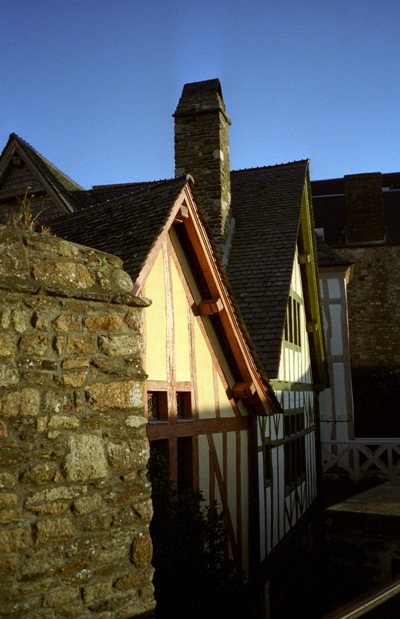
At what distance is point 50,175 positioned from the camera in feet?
37.3

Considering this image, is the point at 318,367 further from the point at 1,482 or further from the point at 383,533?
→ the point at 1,482

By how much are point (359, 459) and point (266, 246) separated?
298 inches

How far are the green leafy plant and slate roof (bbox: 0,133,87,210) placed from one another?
20.4ft

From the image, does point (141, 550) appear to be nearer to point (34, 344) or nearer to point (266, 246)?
point (34, 344)

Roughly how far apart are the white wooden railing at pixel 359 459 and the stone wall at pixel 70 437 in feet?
42.7

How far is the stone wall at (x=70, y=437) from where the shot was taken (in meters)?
3.13

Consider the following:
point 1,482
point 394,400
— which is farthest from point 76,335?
point 394,400

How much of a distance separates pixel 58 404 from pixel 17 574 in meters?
0.81

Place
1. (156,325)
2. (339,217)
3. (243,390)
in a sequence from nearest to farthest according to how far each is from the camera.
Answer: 1. (156,325)
2. (243,390)
3. (339,217)

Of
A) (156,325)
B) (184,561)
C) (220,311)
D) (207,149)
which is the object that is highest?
(207,149)

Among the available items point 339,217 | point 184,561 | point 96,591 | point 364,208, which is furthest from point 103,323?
point 339,217

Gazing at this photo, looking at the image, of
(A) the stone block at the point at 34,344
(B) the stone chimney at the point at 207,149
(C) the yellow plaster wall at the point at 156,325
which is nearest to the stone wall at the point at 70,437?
(A) the stone block at the point at 34,344

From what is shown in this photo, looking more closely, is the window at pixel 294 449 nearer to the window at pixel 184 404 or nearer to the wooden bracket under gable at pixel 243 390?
the wooden bracket under gable at pixel 243 390

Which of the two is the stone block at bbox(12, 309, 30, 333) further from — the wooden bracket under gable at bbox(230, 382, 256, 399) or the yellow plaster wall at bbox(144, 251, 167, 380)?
the wooden bracket under gable at bbox(230, 382, 256, 399)
